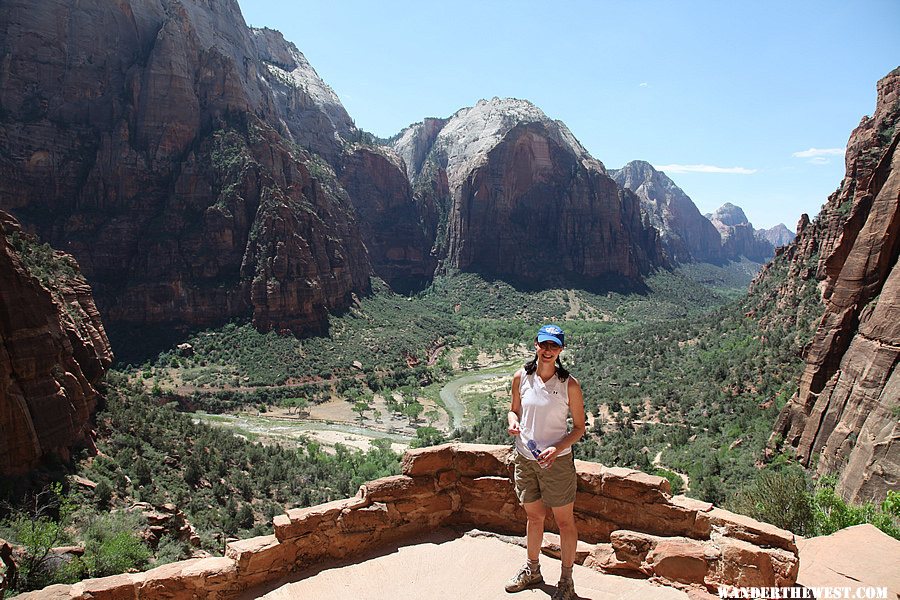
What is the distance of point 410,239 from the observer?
144250 millimetres

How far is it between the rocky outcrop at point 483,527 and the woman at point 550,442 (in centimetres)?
207

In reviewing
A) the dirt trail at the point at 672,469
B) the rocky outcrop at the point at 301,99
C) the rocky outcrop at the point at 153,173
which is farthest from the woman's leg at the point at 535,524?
the rocky outcrop at the point at 301,99

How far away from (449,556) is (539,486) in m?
3.10

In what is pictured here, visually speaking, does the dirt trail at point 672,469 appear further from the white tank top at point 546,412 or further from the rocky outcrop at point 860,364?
the white tank top at point 546,412

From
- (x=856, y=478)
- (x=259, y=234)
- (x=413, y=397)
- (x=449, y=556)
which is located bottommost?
(x=413, y=397)

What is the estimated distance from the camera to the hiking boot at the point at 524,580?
24.8 feet

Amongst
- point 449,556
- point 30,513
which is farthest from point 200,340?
point 449,556

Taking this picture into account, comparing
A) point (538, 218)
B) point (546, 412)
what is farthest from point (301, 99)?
point (546, 412)

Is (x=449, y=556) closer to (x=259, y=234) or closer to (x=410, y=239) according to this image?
(x=259, y=234)

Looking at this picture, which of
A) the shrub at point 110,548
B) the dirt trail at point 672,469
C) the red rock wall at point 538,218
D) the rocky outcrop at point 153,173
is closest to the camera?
the shrub at point 110,548

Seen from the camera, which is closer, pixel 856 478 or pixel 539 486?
pixel 539 486

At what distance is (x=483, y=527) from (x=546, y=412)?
4.69 meters

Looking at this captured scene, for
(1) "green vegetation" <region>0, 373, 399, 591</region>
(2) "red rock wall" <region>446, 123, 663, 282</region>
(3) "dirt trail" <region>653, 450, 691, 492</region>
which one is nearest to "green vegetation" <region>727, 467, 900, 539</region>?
(3) "dirt trail" <region>653, 450, 691, 492</region>

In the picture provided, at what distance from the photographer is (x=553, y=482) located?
7.25 meters
